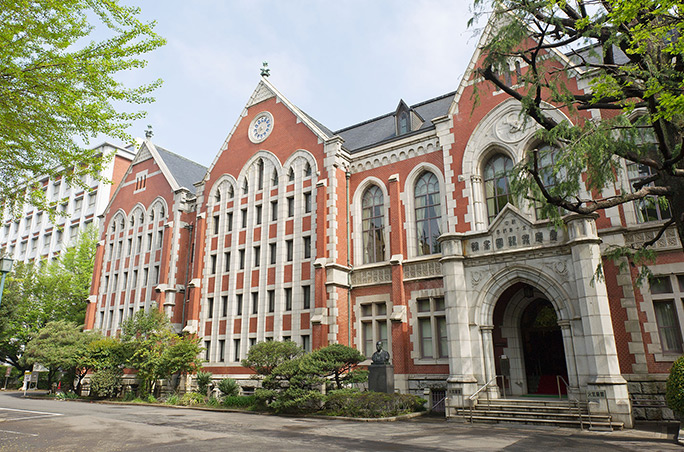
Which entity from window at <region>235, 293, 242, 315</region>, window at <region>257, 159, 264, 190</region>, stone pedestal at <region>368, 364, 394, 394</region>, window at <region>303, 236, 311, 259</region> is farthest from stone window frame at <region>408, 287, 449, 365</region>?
window at <region>257, 159, 264, 190</region>

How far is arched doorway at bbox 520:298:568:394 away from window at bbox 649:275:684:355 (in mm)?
4149

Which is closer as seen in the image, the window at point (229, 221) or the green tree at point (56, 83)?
the green tree at point (56, 83)

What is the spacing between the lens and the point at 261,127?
29.7 m

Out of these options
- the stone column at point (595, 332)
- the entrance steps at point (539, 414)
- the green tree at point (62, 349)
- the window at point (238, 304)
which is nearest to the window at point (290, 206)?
the window at point (238, 304)

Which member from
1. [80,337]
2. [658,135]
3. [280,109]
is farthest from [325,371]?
[80,337]

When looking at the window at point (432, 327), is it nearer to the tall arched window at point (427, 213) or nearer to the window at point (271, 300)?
the tall arched window at point (427, 213)

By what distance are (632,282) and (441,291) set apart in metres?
7.42

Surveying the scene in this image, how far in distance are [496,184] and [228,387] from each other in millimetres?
16715

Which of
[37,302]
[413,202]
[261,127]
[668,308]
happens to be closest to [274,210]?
[261,127]

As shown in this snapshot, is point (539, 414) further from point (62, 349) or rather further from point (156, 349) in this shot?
point (62, 349)

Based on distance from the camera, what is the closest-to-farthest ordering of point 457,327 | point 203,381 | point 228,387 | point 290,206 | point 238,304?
1. point 457,327
2. point 228,387
3. point 203,381
4. point 290,206
5. point 238,304

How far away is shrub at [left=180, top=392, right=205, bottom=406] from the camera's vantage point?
24266 millimetres

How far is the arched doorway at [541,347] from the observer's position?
783 inches

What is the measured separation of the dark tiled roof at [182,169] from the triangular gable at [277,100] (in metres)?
5.96
